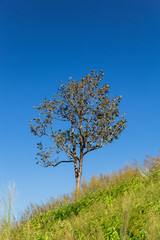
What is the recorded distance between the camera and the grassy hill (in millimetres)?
5477

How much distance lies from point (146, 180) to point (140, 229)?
642cm

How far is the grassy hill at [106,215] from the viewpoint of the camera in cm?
548

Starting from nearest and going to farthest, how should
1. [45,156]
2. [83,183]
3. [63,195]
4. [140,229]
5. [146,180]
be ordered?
[140,229], [146,180], [63,195], [83,183], [45,156]

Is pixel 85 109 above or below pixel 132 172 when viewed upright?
above

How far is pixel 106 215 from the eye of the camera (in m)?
7.07

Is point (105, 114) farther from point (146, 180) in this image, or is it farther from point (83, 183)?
point (146, 180)

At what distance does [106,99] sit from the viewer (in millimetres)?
20656

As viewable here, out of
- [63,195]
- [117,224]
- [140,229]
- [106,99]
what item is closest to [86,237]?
[117,224]

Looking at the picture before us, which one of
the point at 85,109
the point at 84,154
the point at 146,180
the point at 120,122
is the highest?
the point at 85,109

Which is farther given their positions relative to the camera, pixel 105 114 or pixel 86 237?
pixel 105 114

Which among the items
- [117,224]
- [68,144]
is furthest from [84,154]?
[117,224]

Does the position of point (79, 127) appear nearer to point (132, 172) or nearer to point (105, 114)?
point (105, 114)

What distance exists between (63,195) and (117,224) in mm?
8608

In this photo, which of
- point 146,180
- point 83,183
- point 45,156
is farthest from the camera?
point 45,156
